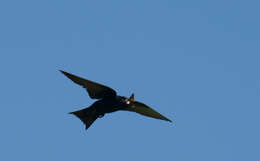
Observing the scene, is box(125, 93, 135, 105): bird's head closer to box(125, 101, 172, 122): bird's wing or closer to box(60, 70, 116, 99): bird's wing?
box(60, 70, 116, 99): bird's wing

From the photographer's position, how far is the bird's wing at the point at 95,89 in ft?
102

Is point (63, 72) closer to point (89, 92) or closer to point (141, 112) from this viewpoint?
point (89, 92)

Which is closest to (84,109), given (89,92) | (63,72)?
(89,92)

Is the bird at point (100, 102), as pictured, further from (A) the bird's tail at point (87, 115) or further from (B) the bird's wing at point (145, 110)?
(B) the bird's wing at point (145, 110)

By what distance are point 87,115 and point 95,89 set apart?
5.17 feet

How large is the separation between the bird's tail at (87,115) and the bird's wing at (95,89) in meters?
0.67

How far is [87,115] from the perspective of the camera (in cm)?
3288

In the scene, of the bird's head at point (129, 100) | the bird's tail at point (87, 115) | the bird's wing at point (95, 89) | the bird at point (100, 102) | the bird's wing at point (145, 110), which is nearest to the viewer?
the bird's wing at point (95, 89)

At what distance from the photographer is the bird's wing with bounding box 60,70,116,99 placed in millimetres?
31194

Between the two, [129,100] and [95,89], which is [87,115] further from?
[129,100]

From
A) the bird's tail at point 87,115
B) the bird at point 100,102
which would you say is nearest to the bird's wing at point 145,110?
the bird at point 100,102

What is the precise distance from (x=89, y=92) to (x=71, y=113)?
1.77m

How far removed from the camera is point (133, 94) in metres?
32.5

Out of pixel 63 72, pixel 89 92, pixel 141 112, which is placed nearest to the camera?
pixel 63 72
